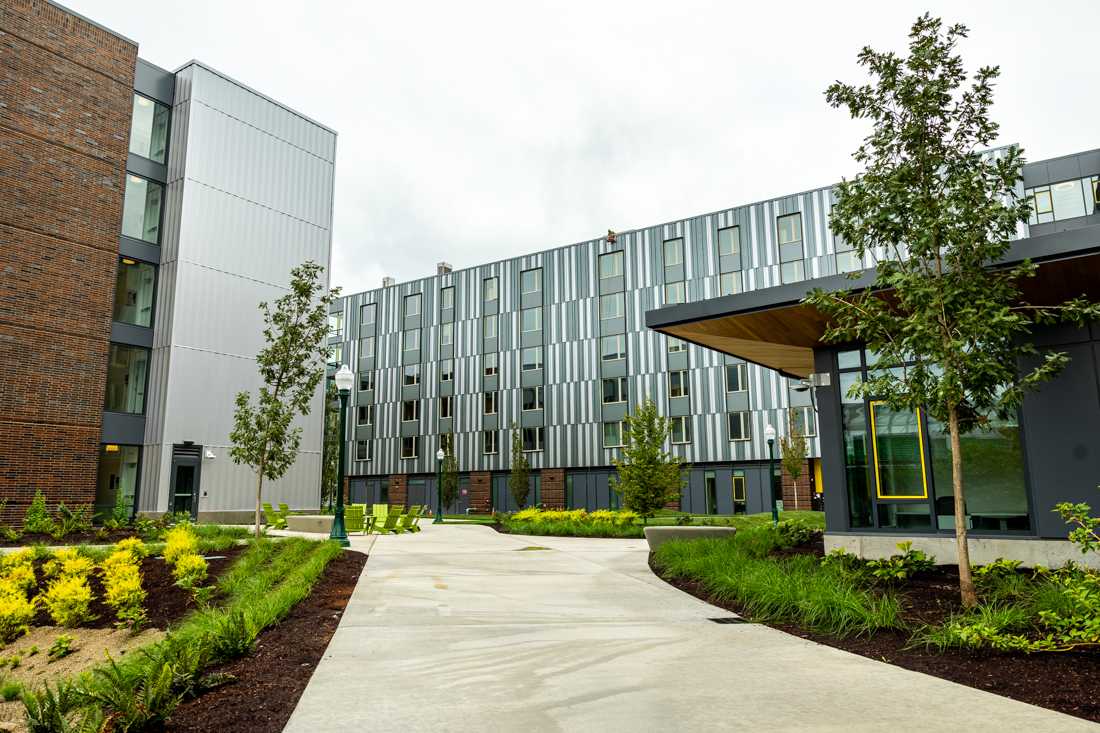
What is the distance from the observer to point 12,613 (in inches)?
335

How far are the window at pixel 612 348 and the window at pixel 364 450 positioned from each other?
2189cm

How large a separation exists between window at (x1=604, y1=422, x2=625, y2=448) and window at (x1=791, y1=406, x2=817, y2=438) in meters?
10.8

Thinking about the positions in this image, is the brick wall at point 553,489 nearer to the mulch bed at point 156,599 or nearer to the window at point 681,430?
the window at point 681,430

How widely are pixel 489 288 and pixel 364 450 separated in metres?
17.2

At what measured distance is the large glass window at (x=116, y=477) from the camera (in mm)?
24812

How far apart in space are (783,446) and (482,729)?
36.0 metres

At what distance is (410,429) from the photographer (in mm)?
55156

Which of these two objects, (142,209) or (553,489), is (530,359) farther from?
(142,209)

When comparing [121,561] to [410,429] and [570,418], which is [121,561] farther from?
[410,429]

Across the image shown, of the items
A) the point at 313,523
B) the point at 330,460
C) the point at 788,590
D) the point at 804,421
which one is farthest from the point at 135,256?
the point at 804,421

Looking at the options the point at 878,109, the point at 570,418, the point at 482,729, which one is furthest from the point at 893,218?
the point at 570,418

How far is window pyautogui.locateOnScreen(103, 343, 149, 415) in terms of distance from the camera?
25219mm

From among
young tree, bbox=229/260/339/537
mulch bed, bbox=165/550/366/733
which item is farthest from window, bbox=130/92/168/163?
mulch bed, bbox=165/550/366/733

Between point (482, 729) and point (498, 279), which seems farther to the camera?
point (498, 279)
